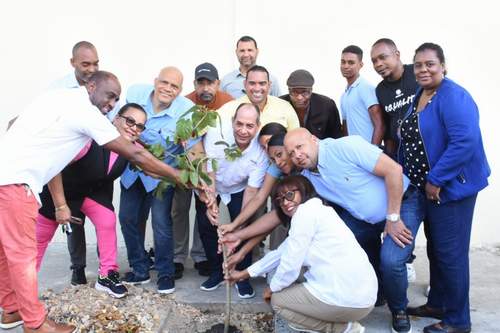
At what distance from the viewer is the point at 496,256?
17.2 ft

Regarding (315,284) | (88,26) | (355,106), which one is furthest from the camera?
(88,26)

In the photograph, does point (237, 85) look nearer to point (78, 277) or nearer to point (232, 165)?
point (232, 165)

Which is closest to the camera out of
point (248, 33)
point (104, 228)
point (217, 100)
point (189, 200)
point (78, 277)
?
point (104, 228)

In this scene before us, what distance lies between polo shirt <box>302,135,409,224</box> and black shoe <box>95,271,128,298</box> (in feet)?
5.74

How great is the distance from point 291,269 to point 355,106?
1655 mm

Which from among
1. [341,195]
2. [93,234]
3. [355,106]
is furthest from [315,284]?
[93,234]

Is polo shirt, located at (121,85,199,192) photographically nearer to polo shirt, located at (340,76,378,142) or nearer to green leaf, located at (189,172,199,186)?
green leaf, located at (189,172,199,186)

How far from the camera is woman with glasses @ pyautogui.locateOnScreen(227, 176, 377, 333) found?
10.3 feet

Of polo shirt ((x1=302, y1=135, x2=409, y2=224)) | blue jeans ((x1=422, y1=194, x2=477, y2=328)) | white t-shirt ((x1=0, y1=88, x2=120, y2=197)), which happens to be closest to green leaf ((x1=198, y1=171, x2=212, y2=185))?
white t-shirt ((x1=0, y1=88, x2=120, y2=197))

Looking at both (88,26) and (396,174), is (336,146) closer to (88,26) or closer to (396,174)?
(396,174)

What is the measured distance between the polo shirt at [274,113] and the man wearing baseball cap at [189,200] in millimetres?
370

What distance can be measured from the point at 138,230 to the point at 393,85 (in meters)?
2.39

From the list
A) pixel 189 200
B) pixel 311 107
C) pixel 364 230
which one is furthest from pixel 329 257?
pixel 189 200

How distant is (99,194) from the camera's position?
402 cm
